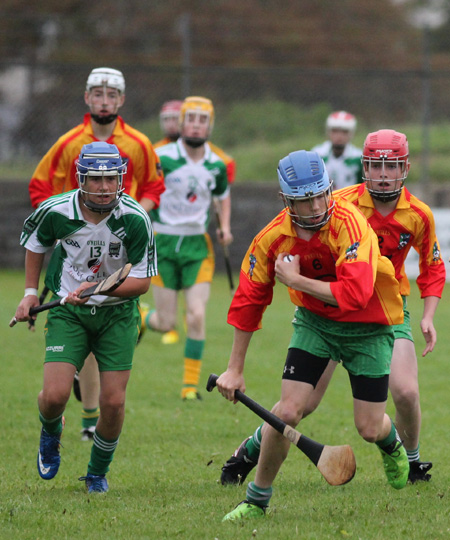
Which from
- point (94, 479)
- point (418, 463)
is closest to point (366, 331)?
point (418, 463)

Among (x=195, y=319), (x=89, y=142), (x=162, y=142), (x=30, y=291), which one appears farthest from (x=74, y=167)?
(x=162, y=142)

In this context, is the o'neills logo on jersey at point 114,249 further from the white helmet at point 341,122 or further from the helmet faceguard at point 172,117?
the white helmet at point 341,122

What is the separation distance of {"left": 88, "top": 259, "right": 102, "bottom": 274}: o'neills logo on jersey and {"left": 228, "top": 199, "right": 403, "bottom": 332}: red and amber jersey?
952mm

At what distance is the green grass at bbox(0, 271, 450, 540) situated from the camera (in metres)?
4.70

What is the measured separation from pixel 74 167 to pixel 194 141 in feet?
7.18

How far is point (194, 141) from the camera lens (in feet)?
29.4

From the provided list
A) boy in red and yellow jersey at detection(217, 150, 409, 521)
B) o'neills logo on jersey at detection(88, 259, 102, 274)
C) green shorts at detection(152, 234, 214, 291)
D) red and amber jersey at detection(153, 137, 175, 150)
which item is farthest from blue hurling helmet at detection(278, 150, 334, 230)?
red and amber jersey at detection(153, 137, 175, 150)

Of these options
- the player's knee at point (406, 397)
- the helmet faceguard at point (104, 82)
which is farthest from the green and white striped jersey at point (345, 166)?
the player's knee at point (406, 397)

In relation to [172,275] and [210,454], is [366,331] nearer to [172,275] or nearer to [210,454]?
[210,454]

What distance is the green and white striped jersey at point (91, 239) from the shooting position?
5.38 m

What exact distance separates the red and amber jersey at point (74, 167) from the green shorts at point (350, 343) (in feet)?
8.32

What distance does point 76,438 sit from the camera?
23.1 ft

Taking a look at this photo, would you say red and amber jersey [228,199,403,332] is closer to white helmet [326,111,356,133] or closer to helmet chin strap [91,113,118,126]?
helmet chin strap [91,113,118,126]

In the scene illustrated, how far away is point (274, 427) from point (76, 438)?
8.97ft
